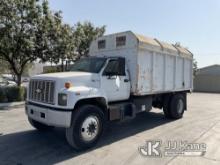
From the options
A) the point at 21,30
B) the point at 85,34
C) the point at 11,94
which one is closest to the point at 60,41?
the point at 21,30

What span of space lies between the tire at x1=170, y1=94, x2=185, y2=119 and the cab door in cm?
303

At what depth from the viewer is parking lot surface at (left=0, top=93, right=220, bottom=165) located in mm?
5320

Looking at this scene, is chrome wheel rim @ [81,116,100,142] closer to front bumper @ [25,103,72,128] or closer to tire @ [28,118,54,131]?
front bumper @ [25,103,72,128]

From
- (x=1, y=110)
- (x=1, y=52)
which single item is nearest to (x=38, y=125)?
(x=1, y=110)

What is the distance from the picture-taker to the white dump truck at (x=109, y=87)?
5.83 m

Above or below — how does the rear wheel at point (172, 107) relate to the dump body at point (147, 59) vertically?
below

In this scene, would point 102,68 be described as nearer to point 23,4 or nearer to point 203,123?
point 203,123

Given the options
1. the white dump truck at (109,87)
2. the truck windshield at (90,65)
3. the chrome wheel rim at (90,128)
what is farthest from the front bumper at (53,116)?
the truck windshield at (90,65)

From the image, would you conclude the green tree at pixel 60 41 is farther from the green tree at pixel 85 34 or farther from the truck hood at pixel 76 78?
the truck hood at pixel 76 78

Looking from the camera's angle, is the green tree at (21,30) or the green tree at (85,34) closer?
the green tree at (21,30)

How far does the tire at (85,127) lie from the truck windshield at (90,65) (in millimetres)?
1261

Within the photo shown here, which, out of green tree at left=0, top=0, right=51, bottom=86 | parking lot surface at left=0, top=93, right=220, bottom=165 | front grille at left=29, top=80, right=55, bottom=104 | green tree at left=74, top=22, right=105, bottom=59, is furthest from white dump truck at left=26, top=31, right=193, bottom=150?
green tree at left=74, top=22, right=105, bottom=59

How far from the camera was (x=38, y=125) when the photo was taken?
747 centimetres

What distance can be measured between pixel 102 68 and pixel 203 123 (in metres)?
4.91
